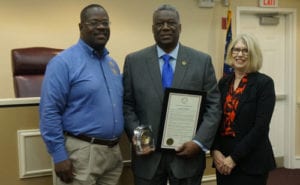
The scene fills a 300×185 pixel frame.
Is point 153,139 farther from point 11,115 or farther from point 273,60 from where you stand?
point 273,60

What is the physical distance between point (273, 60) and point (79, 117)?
3.56 meters

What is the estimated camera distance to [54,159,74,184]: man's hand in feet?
5.40

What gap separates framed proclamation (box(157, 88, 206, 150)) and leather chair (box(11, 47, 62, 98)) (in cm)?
171

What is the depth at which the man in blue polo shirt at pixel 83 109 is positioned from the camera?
1.64 m

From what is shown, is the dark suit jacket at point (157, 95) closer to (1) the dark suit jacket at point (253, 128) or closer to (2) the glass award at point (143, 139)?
(2) the glass award at point (143, 139)

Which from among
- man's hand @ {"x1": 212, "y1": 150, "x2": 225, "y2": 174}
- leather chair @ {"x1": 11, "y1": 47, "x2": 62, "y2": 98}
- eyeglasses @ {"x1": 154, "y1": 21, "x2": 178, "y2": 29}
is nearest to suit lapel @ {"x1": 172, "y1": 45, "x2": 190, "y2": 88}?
eyeglasses @ {"x1": 154, "y1": 21, "x2": 178, "y2": 29}

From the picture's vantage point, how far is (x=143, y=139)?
1.81m

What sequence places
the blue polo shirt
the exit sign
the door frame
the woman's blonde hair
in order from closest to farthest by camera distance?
the blue polo shirt, the woman's blonde hair, the exit sign, the door frame

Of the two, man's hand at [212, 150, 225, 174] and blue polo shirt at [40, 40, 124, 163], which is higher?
blue polo shirt at [40, 40, 124, 163]

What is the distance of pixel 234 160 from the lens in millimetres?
1919

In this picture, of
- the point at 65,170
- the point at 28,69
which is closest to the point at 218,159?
the point at 65,170

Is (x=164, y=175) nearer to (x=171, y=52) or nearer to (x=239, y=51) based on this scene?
(x=171, y=52)

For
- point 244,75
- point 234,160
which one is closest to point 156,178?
point 234,160

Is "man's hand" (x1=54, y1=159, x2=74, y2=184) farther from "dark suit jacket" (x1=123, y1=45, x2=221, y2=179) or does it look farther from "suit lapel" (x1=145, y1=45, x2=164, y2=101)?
"suit lapel" (x1=145, y1=45, x2=164, y2=101)
